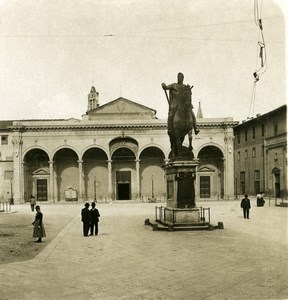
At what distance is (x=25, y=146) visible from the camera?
1656 inches

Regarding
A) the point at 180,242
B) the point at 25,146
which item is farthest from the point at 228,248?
A: the point at 25,146

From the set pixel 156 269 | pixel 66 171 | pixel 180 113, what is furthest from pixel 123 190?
pixel 156 269

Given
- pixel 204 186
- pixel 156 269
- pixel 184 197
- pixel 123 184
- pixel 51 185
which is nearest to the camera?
pixel 156 269

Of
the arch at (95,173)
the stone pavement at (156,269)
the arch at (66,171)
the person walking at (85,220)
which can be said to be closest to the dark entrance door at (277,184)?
the arch at (95,173)

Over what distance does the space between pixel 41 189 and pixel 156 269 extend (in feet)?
122

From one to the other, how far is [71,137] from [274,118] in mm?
20647

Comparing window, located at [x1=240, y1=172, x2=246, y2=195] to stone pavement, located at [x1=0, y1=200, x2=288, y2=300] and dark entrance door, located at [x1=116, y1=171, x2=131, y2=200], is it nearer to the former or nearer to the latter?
dark entrance door, located at [x1=116, y1=171, x2=131, y2=200]

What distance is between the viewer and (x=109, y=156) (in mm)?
42531

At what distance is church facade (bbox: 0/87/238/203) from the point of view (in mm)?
42188

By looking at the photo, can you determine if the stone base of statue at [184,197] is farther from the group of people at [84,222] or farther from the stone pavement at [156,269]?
the group of people at [84,222]

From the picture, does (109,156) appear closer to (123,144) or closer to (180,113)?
(123,144)

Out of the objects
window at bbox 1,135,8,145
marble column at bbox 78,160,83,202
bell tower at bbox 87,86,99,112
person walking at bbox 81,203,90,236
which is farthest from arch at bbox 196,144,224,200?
person walking at bbox 81,203,90,236

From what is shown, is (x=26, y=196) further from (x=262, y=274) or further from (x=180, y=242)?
(x=262, y=274)

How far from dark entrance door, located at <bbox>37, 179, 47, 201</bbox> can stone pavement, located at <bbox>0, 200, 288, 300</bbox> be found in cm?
3169
